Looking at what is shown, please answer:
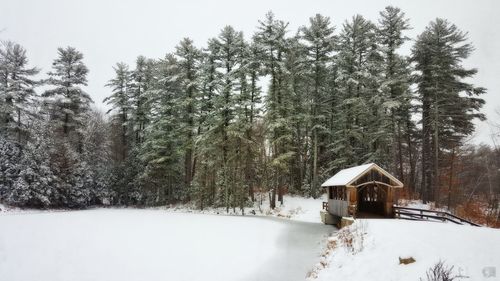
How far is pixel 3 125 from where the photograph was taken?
34.6 m

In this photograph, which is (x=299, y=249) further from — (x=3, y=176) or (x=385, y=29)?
(x=3, y=176)

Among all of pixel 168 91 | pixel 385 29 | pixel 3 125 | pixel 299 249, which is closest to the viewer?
pixel 299 249

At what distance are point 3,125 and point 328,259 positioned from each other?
3676 centimetres

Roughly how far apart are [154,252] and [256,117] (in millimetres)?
21626

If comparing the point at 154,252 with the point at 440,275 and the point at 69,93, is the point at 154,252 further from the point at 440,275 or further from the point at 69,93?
the point at 69,93

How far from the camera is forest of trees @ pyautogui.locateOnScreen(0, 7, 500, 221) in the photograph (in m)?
29.9

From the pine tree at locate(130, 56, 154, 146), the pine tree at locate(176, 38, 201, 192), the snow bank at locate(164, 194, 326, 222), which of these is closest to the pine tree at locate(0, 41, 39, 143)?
the pine tree at locate(130, 56, 154, 146)

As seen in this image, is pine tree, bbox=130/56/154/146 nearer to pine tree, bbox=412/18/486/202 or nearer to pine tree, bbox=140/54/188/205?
pine tree, bbox=140/54/188/205

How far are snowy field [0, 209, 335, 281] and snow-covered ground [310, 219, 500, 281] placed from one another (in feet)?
5.57

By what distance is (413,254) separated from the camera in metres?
10.7

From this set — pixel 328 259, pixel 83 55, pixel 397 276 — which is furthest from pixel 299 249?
pixel 83 55

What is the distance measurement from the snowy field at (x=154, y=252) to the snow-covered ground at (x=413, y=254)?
1.70 meters

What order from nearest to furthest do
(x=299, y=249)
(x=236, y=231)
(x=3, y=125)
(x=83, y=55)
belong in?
(x=299, y=249) → (x=236, y=231) → (x=3, y=125) → (x=83, y=55)

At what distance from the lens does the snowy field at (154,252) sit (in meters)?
11.7
